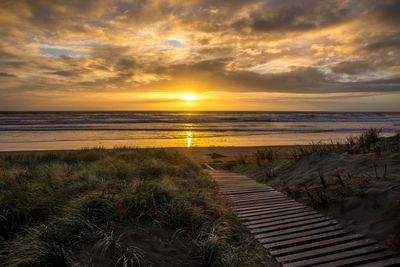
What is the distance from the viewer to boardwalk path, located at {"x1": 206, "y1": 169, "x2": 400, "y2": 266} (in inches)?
132

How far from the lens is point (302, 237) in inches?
156

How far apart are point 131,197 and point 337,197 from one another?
160 inches

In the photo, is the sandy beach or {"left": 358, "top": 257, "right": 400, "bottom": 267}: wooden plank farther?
the sandy beach

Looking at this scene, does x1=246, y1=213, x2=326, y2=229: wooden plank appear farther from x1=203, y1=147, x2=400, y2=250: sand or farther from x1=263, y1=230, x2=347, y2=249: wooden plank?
x1=263, y1=230, x2=347, y2=249: wooden plank

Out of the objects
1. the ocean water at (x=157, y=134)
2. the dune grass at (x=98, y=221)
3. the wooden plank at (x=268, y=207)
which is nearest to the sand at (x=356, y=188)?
the wooden plank at (x=268, y=207)

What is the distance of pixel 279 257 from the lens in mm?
3525

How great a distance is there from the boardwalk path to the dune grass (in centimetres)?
35

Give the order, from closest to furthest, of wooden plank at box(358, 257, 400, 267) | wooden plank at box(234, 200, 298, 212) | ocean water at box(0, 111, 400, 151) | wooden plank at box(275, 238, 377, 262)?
wooden plank at box(358, 257, 400, 267) < wooden plank at box(275, 238, 377, 262) < wooden plank at box(234, 200, 298, 212) < ocean water at box(0, 111, 400, 151)

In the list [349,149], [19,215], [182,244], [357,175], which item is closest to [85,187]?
[19,215]

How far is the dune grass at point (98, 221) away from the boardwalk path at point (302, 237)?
1.14 ft

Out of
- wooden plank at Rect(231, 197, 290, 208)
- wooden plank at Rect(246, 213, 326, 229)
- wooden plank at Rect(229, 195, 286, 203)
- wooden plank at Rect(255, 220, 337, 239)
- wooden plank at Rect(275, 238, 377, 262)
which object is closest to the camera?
wooden plank at Rect(275, 238, 377, 262)

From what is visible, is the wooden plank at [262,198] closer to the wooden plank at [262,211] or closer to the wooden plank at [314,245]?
the wooden plank at [262,211]

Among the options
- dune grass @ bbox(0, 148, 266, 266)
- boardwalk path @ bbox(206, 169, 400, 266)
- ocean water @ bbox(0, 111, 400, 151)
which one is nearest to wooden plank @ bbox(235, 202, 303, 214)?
boardwalk path @ bbox(206, 169, 400, 266)

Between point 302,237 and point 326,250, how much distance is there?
44cm
